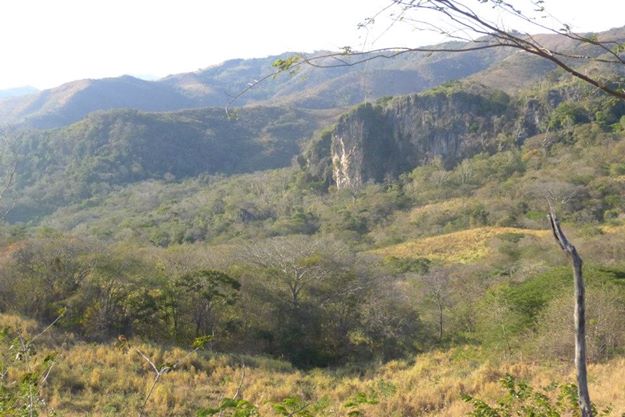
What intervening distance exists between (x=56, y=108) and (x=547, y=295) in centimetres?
21250

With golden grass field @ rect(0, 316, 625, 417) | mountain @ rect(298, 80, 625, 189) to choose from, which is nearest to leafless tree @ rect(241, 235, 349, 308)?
golden grass field @ rect(0, 316, 625, 417)

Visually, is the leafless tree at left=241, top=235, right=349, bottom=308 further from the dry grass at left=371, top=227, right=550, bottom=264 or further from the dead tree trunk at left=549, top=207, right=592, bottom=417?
the dry grass at left=371, top=227, right=550, bottom=264

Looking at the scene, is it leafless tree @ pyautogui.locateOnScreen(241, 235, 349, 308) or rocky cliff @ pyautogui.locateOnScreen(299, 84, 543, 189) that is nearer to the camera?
leafless tree @ pyautogui.locateOnScreen(241, 235, 349, 308)

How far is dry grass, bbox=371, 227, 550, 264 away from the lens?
1662 inches

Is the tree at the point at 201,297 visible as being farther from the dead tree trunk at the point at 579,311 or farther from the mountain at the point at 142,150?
the mountain at the point at 142,150

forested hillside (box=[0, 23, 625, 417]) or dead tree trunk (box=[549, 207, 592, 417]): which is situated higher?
dead tree trunk (box=[549, 207, 592, 417])

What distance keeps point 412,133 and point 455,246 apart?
4839cm

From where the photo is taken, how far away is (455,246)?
46312 mm

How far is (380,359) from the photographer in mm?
17938

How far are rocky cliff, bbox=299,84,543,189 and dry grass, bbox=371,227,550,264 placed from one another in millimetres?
35761

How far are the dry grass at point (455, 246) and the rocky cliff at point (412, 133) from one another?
35.8m

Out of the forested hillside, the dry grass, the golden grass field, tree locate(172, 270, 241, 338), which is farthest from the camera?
the dry grass

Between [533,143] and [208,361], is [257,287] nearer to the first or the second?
[208,361]

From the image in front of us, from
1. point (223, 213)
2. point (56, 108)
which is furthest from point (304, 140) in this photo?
point (56, 108)
